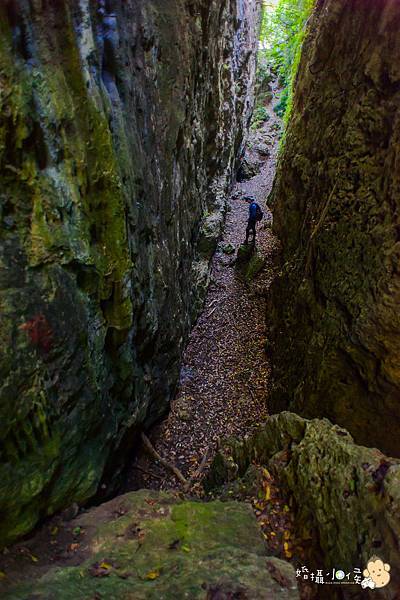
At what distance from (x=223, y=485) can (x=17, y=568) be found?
3313mm

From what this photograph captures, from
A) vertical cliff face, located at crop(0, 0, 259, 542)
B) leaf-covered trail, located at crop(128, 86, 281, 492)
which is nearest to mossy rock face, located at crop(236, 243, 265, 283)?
leaf-covered trail, located at crop(128, 86, 281, 492)

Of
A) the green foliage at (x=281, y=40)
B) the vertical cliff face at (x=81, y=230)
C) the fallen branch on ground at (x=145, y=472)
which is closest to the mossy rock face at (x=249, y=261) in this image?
the vertical cliff face at (x=81, y=230)

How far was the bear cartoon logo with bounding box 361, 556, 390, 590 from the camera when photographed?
3.04 m

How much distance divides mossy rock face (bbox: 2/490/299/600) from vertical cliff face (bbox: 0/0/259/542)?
2.25ft

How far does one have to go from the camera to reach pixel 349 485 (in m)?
3.90

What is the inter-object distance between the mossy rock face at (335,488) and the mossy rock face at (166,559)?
0.65m

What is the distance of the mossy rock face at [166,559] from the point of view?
3.14 meters

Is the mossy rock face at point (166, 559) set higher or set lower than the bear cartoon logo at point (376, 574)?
lower

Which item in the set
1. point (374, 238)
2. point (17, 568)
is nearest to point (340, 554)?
point (17, 568)

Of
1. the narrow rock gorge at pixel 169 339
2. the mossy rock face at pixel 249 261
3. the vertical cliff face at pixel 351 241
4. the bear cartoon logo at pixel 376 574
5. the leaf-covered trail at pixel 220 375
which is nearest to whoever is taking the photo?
the bear cartoon logo at pixel 376 574

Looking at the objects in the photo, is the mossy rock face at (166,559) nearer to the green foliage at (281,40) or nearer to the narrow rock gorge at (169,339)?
the narrow rock gorge at (169,339)

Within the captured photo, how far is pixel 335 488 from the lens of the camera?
404cm

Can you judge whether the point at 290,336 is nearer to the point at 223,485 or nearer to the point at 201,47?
the point at 223,485

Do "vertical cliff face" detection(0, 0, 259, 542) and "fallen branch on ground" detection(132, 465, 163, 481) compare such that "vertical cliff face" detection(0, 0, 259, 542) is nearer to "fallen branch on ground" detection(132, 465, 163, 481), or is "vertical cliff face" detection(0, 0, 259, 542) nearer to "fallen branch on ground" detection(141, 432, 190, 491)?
"fallen branch on ground" detection(141, 432, 190, 491)
